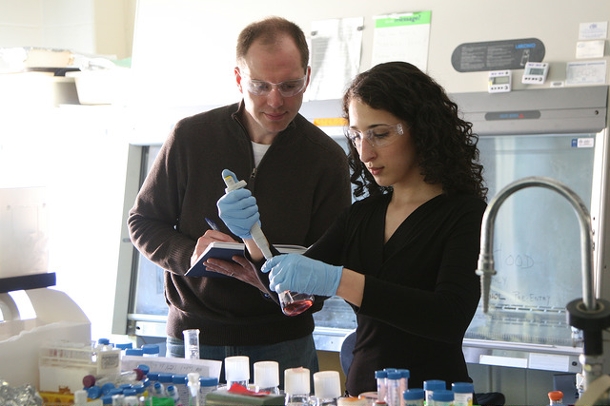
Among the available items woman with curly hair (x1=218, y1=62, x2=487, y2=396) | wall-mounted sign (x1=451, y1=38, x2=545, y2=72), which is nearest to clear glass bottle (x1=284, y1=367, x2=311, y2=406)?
woman with curly hair (x1=218, y1=62, x2=487, y2=396)

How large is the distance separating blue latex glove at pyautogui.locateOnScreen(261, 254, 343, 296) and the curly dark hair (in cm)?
33

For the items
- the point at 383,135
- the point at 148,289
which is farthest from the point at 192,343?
the point at 148,289

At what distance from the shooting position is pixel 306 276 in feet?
5.31

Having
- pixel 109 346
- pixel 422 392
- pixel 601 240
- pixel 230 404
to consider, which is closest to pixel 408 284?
pixel 422 392

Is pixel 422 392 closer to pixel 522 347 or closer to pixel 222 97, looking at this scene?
pixel 522 347

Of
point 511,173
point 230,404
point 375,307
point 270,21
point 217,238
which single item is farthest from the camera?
point 511,173

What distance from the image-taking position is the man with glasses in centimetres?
213

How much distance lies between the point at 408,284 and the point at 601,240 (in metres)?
1.40

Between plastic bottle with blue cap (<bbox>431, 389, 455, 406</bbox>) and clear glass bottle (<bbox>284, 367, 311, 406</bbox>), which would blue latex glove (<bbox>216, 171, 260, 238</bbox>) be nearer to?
clear glass bottle (<bbox>284, 367, 311, 406</bbox>)

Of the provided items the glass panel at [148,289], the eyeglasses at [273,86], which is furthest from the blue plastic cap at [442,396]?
the glass panel at [148,289]

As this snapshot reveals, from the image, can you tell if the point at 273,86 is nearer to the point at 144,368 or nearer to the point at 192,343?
the point at 192,343

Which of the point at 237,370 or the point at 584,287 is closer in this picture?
the point at 584,287

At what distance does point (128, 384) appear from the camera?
162 cm

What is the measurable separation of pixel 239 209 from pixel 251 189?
422mm
